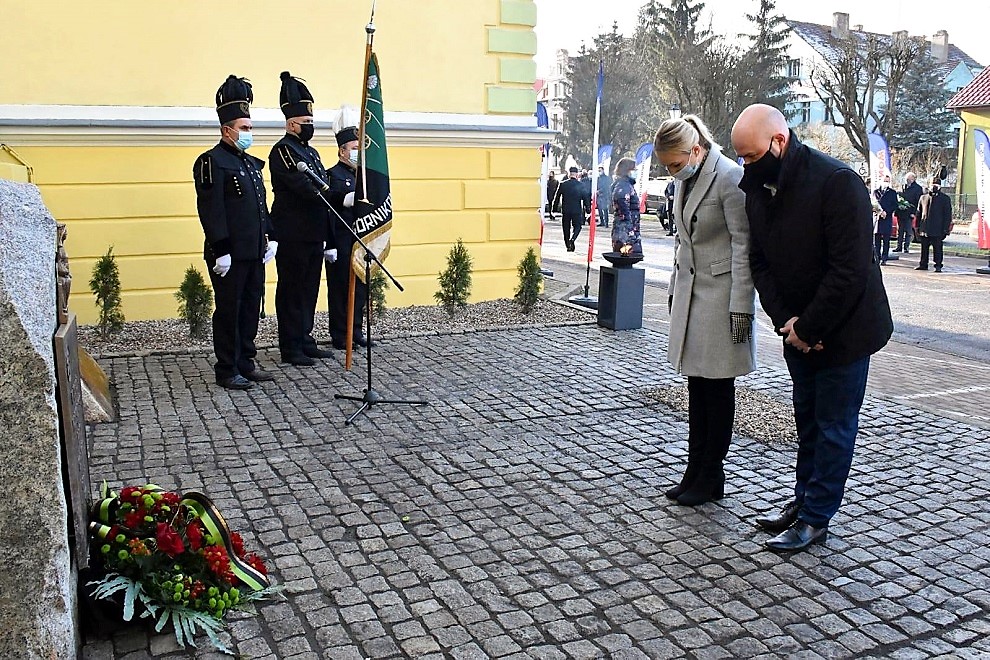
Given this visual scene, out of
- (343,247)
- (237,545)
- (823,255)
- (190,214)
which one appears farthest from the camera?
(190,214)

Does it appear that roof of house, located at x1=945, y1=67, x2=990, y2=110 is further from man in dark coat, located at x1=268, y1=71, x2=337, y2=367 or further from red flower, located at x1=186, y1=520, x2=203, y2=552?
red flower, located at x1=186, y1=520, x2=203, y2=552

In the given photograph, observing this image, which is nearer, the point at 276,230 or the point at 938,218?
the point at 276,230

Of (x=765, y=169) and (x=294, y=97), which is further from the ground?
(x=294, y=97)

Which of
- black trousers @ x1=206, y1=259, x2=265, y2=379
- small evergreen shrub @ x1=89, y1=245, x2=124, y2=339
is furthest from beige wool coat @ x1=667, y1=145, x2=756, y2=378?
small evergreen shrub @ x1=89, y1=245, x2=124, y2=339

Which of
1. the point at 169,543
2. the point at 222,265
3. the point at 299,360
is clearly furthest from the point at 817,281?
the point at 299,360

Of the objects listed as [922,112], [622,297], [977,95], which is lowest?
[622,297]

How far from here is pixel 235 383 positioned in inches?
289

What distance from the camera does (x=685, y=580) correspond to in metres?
4.21

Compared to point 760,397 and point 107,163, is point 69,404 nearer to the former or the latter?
point 760,397

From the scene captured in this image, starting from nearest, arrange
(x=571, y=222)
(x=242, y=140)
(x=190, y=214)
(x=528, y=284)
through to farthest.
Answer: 1. (x=242, y=140)
2. (x=190, y=214)
3. (x=528, y=284)
4. (x=571, y=222)

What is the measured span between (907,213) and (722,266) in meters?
→ 20.2

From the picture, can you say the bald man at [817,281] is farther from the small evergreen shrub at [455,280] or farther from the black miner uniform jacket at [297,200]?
the small evergreen shrub at [455,280]

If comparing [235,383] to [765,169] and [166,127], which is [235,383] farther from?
[765,169]

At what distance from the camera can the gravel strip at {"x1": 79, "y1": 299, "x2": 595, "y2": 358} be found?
28.9ft
